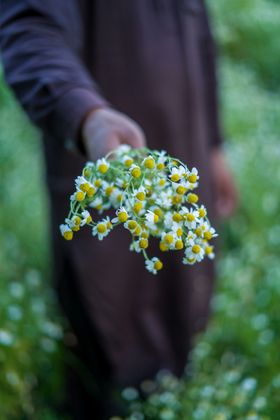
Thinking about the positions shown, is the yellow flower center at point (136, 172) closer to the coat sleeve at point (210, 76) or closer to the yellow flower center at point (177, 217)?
the yellow flower center at point (177, 217)

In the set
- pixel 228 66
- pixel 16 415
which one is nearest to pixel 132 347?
pixel 16 415

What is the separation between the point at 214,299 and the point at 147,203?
175 cm

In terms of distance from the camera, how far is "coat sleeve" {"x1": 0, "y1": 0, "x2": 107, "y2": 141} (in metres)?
1.28

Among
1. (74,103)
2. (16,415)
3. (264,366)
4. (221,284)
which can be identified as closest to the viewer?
(74,103)

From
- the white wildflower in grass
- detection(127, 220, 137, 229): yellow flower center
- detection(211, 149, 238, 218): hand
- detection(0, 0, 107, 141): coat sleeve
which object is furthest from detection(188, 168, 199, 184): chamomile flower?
detection(211, 149, 238, 218): hand

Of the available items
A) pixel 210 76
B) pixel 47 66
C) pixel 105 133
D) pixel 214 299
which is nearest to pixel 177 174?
pixel 105 133

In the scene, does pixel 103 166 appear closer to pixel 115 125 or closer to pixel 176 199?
pixel 176 199

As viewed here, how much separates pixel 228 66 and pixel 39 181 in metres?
3.12

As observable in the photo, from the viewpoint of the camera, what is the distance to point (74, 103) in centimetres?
127

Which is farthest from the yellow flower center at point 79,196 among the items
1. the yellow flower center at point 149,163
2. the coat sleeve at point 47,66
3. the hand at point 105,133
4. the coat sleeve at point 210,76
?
the coat sleeve at point 210,76

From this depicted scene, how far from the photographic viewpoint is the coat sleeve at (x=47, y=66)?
1282mm

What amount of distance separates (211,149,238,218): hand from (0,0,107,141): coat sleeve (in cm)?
95

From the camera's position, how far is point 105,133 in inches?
46.5

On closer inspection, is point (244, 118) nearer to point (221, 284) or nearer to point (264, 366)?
point (221, 284)
